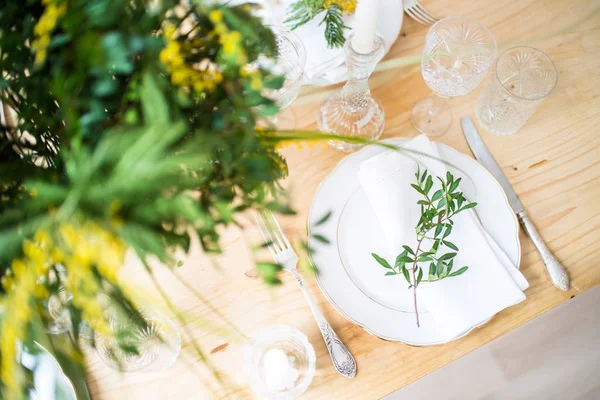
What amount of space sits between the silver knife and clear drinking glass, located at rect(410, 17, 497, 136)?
44 mm

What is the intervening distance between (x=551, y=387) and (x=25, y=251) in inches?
32.6

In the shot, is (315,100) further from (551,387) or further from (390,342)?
(551,387)

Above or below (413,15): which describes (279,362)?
below

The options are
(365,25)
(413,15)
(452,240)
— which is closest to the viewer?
(365,25)

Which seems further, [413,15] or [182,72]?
[413,15]

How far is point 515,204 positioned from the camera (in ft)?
2.63

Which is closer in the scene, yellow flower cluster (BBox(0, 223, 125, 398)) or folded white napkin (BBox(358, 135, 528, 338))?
yellow flower cluster (BBox(0, 223, 125, 398))

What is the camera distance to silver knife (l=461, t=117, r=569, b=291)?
767mm

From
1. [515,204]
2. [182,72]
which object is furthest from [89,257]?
[515,204]

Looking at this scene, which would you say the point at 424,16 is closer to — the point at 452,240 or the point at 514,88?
the point at 514,88

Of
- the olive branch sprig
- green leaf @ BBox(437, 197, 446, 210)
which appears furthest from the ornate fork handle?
green leaf @ BBox(437, 197, 446, 210)

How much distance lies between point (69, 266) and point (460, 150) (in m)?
0.70

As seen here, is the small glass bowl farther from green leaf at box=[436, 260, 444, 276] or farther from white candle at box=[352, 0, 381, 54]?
white candle at box=[352, 0, 381, 54]

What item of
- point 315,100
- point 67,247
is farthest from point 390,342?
point 67,247
